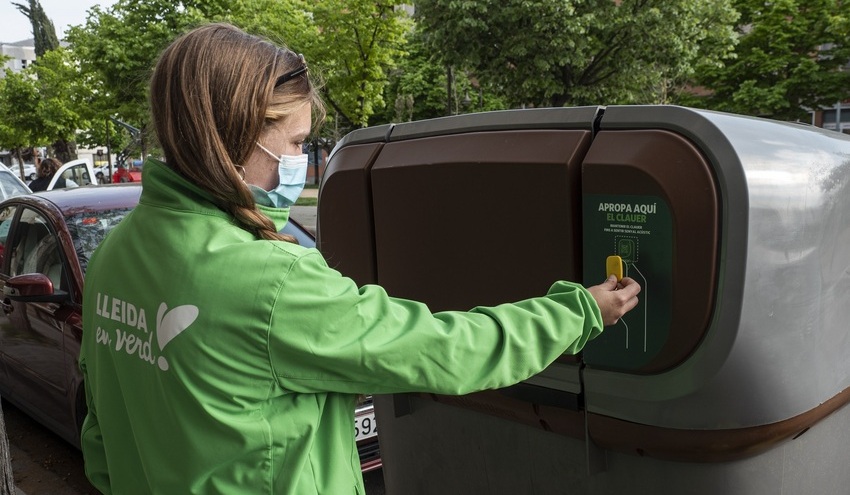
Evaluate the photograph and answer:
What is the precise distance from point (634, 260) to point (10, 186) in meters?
10.0

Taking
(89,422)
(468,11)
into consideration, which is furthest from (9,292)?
(468,11)

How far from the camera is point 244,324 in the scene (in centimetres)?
128

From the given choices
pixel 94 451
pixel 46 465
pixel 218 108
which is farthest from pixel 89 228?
pixel 218 108

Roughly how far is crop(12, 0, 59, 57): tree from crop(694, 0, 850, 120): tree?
171 ft

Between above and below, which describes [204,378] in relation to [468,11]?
below

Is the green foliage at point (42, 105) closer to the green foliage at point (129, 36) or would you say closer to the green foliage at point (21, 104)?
the green foliage at point (21, 104)

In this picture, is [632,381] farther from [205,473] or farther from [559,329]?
[205,473]

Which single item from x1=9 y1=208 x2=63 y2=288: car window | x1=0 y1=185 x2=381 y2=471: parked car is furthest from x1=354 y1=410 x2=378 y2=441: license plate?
x1=9 y1=208 x2=63 y2=288: car window

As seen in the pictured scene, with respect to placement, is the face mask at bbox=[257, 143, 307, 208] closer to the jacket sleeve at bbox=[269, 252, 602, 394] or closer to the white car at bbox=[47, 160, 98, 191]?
the jacket sleeve at bbox=[269, 252, 602, 394]

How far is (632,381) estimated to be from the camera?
1.84 meters

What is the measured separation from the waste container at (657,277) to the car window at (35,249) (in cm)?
331

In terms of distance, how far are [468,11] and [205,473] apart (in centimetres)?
1960

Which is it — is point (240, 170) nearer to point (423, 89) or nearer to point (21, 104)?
point (21, 104)

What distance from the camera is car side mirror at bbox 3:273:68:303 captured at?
437 cm
